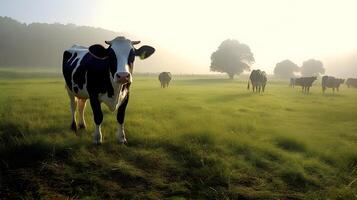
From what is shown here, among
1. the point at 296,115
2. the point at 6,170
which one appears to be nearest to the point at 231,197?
the point at 6,170

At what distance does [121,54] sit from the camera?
9.37 metres

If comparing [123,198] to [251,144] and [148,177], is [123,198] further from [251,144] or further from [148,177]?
[251,144]

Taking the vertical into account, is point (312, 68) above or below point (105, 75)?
above

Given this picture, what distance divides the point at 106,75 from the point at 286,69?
118m

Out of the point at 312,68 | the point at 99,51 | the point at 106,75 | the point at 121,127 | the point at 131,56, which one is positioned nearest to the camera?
the point at 131,56

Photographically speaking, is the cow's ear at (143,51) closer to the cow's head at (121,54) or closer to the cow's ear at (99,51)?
the cow's head at (121,54)

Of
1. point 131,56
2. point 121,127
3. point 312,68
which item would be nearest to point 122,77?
point 131,56

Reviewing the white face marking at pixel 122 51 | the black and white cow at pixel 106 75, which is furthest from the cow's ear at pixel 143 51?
the white face marking at pixel 122 51

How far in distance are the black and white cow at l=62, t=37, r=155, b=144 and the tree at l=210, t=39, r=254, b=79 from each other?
7633 centimetres

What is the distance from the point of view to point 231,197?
7477 mm

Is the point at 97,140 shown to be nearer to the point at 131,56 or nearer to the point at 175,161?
the point at 175,161

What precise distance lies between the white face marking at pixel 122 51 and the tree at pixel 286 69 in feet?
384

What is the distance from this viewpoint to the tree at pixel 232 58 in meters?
86.4

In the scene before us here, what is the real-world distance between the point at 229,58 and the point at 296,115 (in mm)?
68227
